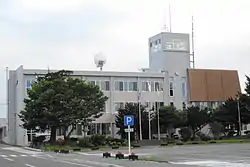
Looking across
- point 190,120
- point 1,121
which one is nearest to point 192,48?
point 190,120

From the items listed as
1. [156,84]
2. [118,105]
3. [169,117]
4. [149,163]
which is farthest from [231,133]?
[149,163]

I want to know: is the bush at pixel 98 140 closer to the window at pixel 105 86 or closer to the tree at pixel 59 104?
the tree at pixel 59 104

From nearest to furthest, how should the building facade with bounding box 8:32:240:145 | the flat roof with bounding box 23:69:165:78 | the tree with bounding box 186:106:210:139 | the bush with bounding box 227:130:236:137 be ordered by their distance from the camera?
the tree with bounding box 186:106:210:139
the flat roof with bounding box 23:69:165:78
the bush with bounding box 227:130:236:137
the building facade with bounding box 8:32:240:145

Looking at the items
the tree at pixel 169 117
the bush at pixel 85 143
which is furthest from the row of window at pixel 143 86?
the bush at pixel 85 143

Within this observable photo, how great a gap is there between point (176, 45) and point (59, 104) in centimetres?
3274

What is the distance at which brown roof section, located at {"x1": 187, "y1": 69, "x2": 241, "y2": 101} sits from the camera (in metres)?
79.9

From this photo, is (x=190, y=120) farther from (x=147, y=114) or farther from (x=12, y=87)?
(x=12, y=87)

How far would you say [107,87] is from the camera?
74.7m

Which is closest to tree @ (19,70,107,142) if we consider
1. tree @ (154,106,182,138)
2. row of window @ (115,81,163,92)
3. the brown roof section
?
tree @ (154,106,182,138)

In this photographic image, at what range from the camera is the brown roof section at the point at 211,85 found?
262 ft

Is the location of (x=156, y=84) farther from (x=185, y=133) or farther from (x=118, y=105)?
(x=185, y=133)

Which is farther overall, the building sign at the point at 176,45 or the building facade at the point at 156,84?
the building sign at the point at 176,45

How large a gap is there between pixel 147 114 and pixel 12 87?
81.6 feet

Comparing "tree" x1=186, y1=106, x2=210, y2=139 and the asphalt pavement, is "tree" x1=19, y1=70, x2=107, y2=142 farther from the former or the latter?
the asphalt pavement
